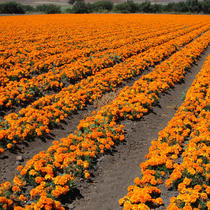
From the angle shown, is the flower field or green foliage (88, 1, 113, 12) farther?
green foliage (88, 1, 113, 12)

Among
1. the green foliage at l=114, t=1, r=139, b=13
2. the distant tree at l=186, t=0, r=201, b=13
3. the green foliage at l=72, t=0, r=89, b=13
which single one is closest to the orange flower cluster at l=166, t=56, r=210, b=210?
the green foliage at l=72, t=0, r=89, b=13

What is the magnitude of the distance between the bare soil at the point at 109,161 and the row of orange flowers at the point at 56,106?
299mm

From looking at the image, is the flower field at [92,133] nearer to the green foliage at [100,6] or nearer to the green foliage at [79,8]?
the green foliage at [79,8]

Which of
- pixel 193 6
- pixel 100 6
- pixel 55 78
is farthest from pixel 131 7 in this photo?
pixel 55 78

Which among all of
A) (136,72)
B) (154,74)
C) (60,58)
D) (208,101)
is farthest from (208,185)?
(60,58)

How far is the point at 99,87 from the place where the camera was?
35.2ft

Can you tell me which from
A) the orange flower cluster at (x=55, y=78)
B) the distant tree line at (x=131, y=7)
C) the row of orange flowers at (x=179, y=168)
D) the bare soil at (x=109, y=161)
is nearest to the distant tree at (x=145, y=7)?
the distant tree line at (x=131, y=7)

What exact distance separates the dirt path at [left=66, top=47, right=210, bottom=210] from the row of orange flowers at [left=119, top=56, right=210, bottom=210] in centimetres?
35

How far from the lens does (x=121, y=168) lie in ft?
20.4

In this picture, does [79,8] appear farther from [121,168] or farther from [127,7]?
[121,168]

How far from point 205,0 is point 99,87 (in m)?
95.2

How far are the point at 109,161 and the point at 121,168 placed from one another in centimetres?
40

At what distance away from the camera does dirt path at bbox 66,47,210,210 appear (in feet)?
16.8

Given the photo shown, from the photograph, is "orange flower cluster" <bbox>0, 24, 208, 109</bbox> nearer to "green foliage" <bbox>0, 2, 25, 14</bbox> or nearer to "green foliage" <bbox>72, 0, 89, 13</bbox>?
"green foliage" <bbox>0, 2, 25, 14</bbox>
